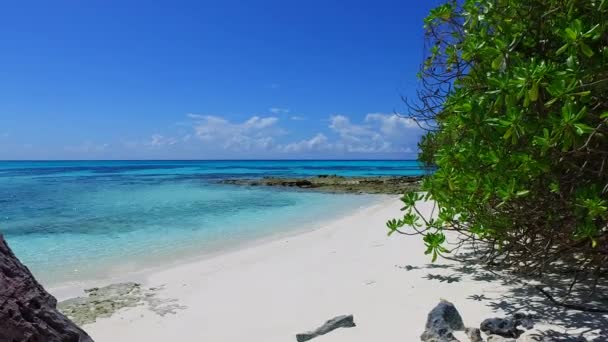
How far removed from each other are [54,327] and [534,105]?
336 cm

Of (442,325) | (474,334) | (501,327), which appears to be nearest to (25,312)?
(442,325)

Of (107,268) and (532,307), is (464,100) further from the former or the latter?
(107,268)

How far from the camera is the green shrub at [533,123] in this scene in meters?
2.72

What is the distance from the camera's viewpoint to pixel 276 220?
1511cm

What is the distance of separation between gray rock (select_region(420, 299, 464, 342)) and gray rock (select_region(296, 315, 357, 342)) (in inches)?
29.2

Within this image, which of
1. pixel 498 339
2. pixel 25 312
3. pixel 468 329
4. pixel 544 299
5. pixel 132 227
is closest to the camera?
pixel 25 312

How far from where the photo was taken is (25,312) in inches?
97.3

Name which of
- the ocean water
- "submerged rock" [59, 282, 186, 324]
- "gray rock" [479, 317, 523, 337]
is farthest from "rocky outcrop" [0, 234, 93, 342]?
the ocean water

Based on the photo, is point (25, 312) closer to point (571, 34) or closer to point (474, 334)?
point (474, 334)

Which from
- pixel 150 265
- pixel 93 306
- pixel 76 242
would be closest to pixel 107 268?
pixel 150 265

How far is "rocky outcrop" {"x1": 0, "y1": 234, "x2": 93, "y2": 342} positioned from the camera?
7.79 feet

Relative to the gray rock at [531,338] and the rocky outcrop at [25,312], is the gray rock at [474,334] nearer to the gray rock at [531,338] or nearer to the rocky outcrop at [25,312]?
the gray rock at [531,338]

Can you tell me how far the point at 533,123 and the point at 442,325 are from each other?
Answer: 5.48 feet

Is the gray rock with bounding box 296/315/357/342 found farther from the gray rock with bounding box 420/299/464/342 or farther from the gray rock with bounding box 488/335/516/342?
the gray rock with bounding box 488/335/516/342
